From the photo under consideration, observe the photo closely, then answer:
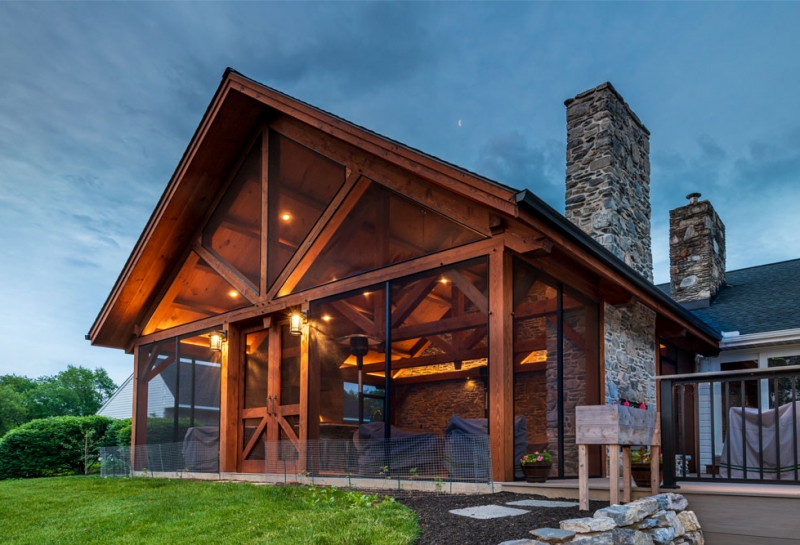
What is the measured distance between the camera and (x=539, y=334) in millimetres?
8594

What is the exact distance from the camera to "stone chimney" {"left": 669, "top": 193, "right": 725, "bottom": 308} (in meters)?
12.7

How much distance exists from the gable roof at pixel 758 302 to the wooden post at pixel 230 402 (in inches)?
323

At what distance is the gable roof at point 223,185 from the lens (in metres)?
6.25

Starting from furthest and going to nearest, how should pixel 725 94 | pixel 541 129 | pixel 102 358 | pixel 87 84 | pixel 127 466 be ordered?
pixel 541 129 < pixel 102 358 < pixel 725 94 < pixel 87 84 < pixel 127 466

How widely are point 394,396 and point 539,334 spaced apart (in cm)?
221

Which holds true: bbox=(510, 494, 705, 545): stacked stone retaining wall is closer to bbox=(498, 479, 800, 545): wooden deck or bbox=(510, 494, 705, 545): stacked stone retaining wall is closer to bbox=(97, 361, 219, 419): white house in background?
bbox=(498, 479, 800, 545): wooden deck

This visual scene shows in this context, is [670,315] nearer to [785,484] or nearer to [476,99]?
[785,484]

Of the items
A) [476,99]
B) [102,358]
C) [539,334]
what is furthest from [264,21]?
[539,334]

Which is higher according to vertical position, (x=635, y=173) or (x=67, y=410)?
(x=635, y=173)

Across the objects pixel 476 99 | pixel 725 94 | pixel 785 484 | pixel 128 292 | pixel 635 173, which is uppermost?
pixel 476 99

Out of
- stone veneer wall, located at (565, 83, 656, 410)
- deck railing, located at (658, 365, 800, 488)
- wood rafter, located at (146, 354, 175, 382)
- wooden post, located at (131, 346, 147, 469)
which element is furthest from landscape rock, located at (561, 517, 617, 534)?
wooden post, located at (131, 346, 147, 469)

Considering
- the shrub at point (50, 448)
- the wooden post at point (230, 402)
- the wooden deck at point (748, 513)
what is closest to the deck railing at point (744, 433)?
the wooden deck at point (748, 513)

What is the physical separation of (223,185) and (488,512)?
25.6 feet

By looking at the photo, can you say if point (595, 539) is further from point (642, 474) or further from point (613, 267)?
point (613, 267)
